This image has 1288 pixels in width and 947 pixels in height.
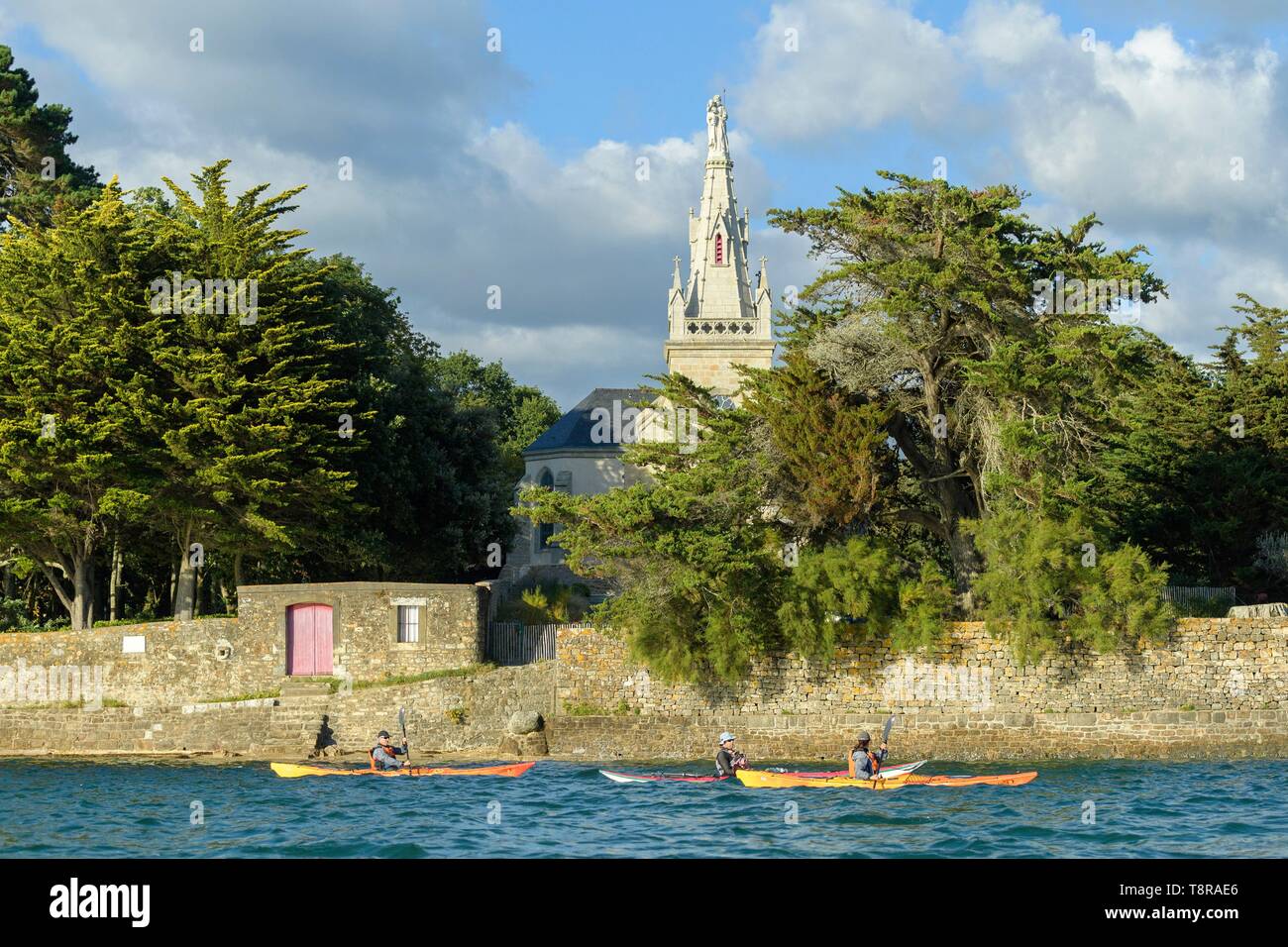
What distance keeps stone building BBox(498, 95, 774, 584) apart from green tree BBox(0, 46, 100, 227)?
19530 mm

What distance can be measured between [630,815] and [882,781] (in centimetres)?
551

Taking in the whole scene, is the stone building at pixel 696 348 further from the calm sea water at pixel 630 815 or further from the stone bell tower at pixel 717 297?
the calm sea water at pixel 630 815

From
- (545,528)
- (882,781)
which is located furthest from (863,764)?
(545,528)

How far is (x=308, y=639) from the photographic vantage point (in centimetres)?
3706

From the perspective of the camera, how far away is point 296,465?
39281 millimetres

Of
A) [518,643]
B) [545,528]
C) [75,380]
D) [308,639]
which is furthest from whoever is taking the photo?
[545,528]

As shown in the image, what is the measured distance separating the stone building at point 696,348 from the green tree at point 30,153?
19.5 meters

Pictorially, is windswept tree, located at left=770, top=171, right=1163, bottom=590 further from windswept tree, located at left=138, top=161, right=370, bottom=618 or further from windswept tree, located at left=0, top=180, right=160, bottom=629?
windswept tree, located at left=0, top=180, right=160, bottom=629

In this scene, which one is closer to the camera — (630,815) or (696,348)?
(630,815)

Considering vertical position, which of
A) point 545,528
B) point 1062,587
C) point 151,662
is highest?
point 545,528

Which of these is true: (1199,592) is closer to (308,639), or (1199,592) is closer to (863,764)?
(863,764)

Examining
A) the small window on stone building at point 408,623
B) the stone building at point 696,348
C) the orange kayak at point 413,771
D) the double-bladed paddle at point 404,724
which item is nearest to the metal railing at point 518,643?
the small window on stone building at point 408,623

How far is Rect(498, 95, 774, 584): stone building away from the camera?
57.0m
